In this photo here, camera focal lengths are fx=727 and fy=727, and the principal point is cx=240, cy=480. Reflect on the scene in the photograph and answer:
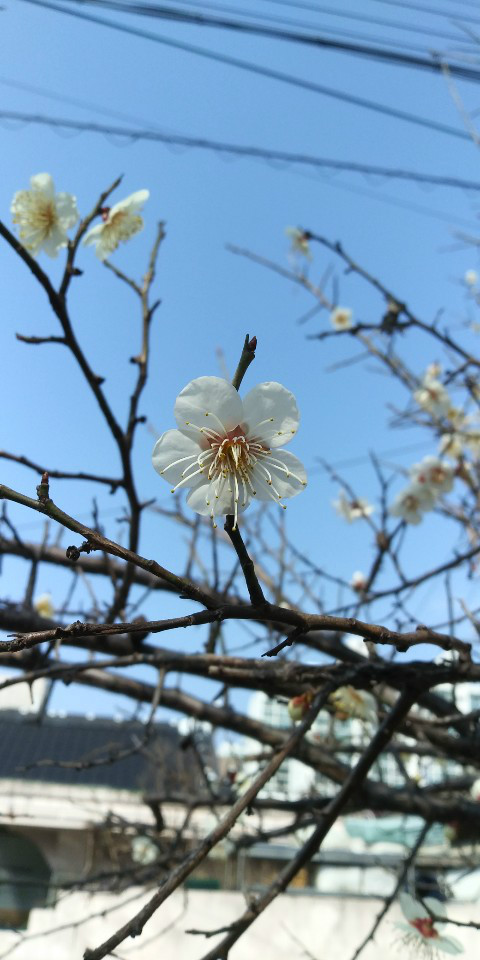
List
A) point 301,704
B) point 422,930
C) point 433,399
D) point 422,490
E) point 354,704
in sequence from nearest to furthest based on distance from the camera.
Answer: point 301,704 < point 422,930 < point 354,704 < point 422,490 < point 433,399

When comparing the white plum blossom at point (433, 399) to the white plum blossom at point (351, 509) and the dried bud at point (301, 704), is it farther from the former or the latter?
the dried bud at point (301, 704)

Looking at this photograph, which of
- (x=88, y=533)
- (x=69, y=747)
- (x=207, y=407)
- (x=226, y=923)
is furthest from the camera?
(x=69, y=747)

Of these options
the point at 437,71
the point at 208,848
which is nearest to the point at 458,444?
the point at 437,71

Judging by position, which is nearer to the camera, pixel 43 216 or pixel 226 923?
pixel 43 216

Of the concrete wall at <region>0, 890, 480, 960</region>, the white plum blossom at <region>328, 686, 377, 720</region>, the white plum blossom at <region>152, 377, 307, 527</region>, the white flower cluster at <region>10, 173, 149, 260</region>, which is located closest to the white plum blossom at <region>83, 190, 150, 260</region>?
the white flower cluster at <region>10, 173, 149, 260</region>

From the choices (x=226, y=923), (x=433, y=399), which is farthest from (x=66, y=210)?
(x=226, y=923)

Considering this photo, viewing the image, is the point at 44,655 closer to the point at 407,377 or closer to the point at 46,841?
the point at 407,377

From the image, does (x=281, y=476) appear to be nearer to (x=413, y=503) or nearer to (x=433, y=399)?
(x=413, y=503)
